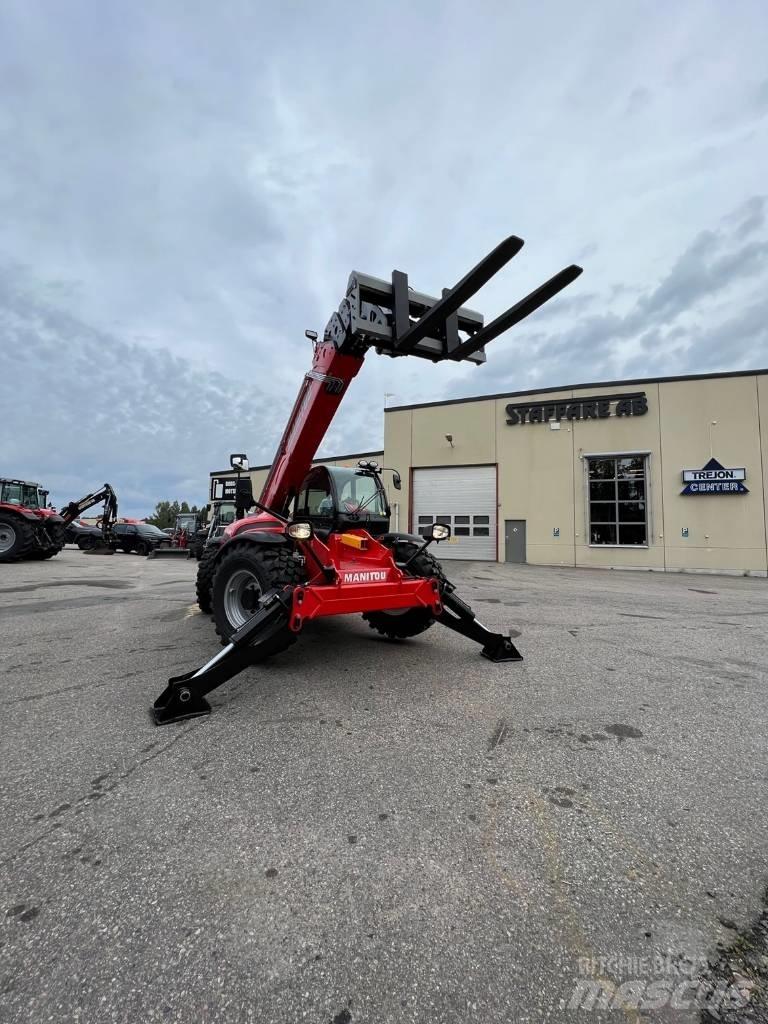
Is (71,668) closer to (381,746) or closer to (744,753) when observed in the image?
(381,746)

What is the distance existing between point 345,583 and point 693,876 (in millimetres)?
2868

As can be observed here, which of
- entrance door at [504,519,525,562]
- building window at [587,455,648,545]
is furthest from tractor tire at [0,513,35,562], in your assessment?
building window at [587,455,648,545]

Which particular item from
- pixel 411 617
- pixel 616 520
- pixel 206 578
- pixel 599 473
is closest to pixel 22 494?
pixel 206 578

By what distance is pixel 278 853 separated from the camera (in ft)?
6.55

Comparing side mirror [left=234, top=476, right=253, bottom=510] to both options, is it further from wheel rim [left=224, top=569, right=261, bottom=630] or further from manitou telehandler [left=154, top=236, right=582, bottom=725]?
wheel rim [left=224, top=569, right=261, bottom=630]

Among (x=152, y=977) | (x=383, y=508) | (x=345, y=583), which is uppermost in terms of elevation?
(x=383, y=508)

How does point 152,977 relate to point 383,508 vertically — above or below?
below

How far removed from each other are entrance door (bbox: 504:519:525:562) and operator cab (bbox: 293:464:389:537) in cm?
1516

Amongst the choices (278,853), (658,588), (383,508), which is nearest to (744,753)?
(278,853)

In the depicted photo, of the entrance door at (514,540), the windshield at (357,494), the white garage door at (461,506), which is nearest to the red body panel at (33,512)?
the white garage door at (461,506)

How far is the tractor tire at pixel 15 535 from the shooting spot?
15372 millimetres

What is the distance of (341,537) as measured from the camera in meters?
4.99

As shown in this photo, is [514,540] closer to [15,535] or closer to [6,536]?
[15,535]

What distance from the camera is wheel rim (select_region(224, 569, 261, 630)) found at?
479 cm
